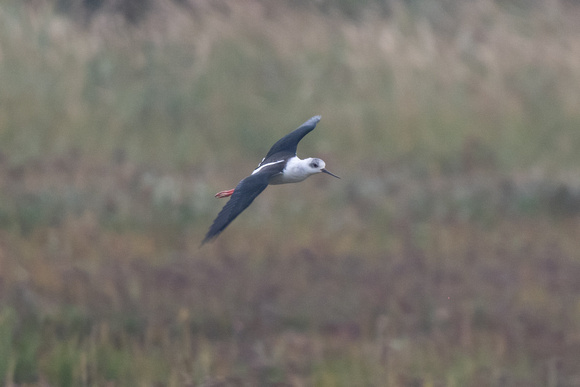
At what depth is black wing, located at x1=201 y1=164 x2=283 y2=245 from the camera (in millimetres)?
2732

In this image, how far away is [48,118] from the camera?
1023 centimetres

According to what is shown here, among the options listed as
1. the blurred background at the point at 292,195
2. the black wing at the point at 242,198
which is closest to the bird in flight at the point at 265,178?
the black wing at the point at 242,198

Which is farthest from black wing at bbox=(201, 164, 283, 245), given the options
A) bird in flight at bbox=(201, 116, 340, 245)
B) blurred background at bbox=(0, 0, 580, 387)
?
blurred background at bbox=(0, 0, 580, 387)

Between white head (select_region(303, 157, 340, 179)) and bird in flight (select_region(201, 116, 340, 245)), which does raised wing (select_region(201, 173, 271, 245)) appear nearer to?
bird in flight (select_region(201, 116, 340, 245))

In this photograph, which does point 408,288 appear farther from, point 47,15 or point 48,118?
point 47,15

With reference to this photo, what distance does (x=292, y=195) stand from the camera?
9.28m

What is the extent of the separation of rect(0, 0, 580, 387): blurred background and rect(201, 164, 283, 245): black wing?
3.20m

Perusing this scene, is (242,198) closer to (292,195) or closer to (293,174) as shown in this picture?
(293,174)

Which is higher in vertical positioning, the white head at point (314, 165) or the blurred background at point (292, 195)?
the blurred background at point (292, 195)

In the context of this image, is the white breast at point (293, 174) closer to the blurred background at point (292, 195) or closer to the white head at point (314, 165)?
the white head at point (314, 165)

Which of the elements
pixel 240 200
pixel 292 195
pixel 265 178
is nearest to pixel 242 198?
pixel 240 200

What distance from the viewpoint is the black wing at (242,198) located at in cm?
273

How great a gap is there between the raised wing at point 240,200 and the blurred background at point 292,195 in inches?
127

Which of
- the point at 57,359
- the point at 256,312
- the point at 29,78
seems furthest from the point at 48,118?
the point at 57,359
